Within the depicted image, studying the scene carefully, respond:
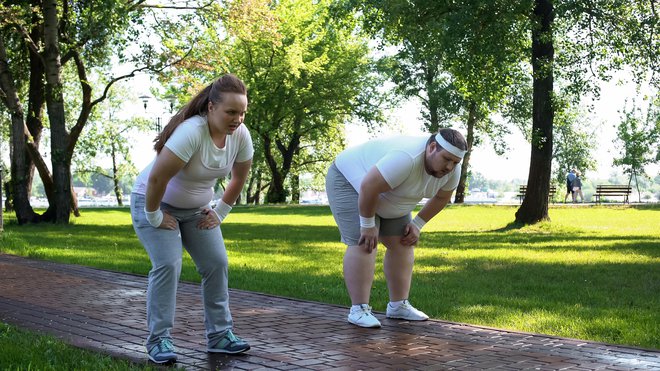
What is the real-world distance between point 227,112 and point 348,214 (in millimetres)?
2041

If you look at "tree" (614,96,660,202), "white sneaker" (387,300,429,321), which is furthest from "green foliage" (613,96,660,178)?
"white sneaker" (387,300,429,321)

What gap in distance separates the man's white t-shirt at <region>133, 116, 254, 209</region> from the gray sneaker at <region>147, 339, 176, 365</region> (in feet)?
2.95

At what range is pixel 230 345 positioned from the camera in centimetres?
567

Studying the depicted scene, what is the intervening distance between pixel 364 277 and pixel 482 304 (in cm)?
208

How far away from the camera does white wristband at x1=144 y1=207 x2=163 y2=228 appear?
5.28 meters

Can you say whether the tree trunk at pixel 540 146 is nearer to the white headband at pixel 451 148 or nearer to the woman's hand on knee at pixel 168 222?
the white headband at pixel 451 148

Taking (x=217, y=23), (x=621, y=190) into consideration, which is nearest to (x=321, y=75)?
(x=621, y=190)

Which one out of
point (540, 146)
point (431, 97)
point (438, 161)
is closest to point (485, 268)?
point (438, 161)

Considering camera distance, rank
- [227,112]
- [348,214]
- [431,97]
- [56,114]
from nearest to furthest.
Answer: [227,112]
[348,214]
[56,114]
[431,97]

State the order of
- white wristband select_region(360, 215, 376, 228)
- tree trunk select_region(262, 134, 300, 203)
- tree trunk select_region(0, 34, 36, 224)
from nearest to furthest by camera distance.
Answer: white wristband select_region(360, 215, 376, 228) → tree trunk select_region(0, 34, 36, 224) → tree trunk select_region(262, 134, 300, 203)

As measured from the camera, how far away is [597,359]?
220 inches

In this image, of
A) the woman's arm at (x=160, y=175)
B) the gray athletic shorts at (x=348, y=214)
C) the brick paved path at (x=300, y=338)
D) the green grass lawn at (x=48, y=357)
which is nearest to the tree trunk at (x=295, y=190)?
the brick paved path at (x=300, y=338)

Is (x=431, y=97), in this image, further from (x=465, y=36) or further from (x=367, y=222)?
(x=367, y=222)

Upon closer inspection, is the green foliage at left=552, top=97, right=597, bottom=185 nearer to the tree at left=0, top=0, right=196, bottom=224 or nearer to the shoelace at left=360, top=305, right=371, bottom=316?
the tree at left=0, top=0, right=196, bottom=224
